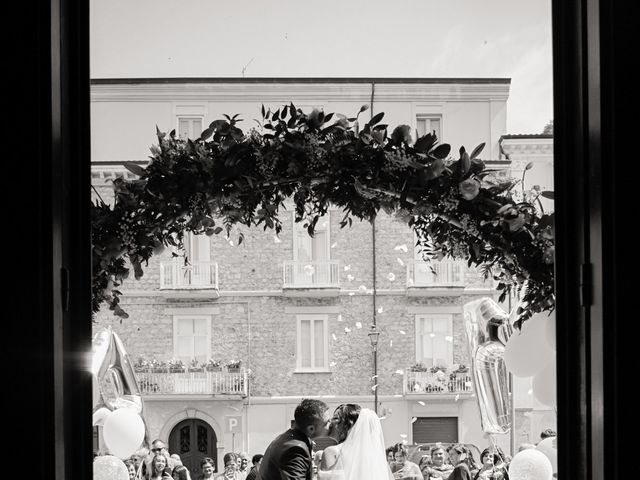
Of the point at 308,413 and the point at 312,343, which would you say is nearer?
the point at 308,413

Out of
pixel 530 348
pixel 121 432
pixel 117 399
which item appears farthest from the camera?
pixel 117 399

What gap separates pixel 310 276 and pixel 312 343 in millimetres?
1208

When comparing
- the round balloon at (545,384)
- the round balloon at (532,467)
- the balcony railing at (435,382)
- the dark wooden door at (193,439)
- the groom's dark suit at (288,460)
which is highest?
the round balloon at (545,384)

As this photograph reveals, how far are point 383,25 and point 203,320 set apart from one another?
20.2 feet

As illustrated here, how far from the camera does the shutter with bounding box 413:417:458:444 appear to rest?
15867 mm

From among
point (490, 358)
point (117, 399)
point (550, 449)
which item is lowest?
point (550, 449)

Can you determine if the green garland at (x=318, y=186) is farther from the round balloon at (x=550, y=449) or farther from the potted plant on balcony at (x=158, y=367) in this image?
the potted plant on balcony at (x=158, y=367)

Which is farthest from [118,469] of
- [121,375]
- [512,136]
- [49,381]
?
[512,136]

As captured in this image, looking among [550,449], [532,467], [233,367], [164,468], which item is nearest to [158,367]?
[233,367]

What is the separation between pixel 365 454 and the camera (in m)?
6.44

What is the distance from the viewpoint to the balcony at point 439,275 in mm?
16219

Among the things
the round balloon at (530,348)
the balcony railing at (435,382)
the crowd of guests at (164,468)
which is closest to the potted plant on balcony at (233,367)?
the balcony railing at (435,382)

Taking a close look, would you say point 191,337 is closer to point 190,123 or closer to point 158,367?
point 158,367

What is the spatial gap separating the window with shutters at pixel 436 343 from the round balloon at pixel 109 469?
11.7m
